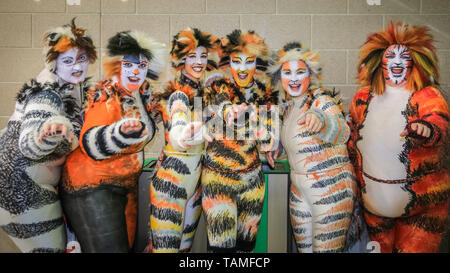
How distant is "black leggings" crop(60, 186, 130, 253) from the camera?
1490mm

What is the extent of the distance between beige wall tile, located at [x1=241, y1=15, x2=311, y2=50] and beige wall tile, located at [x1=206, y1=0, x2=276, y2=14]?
0.10 ft

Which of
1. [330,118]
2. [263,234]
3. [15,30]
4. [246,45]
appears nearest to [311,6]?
[246,45]

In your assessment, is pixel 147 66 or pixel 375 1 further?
pixel 375 1

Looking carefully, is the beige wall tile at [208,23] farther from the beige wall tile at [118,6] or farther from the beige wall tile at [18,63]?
the beige wall tile at [18,63]

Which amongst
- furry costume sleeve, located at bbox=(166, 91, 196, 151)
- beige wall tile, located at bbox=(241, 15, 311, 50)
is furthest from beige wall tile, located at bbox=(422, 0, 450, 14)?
furry costume sleeve, located at bbox=(166, 91, 196, 151)

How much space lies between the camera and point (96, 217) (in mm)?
1489

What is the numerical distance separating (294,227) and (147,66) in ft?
3.06

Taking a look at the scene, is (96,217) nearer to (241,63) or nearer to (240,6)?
(241,63)

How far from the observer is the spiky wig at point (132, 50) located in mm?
1542

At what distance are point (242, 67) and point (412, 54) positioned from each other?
70 centimetres

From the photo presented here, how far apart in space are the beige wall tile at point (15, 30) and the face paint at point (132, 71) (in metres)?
0.50
